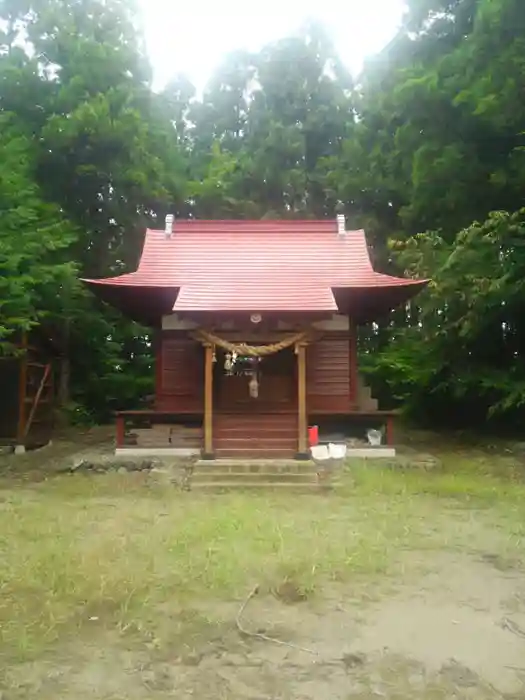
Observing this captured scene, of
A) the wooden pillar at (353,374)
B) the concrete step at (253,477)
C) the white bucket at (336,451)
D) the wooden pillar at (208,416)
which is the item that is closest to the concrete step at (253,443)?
the wooden pillar at (208,416)

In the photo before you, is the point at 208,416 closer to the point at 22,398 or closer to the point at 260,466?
the point at 260,466

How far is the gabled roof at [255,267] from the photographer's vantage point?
37.2 ft

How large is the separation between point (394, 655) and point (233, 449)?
729 centimetres

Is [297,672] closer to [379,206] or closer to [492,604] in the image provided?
[492,604]

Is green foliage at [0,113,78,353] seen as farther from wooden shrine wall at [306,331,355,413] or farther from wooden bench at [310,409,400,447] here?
wooden bench at [310,409,400,447]

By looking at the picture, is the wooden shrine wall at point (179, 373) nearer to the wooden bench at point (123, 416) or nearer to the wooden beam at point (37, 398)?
the wooden bench at point (123, 416)

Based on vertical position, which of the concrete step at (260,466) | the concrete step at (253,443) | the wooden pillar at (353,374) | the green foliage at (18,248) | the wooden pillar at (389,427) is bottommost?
the concrete step at (260,466)

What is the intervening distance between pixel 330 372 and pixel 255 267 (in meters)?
2.48

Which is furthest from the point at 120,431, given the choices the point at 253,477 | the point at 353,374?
the point at 353,374

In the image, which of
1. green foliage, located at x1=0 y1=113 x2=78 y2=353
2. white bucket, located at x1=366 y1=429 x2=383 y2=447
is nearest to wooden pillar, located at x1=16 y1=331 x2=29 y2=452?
green foliage, located at x1=0 y1=113 x2=78 y2=353

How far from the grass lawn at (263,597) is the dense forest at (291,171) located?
5085 millimetres

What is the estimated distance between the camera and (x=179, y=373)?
12945 millimetres

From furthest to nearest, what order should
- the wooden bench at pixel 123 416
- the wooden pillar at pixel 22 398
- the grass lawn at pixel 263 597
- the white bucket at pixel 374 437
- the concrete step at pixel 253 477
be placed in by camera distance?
the wooden pillar at pixel 22 398, the white bucket at pixel 374 437, the wooden bench at pixel 123 416, the concrete step at pixel 253 477, the grass lawn at pixel 263 597

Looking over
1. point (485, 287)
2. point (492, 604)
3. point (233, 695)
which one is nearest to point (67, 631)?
point (233, 695)
